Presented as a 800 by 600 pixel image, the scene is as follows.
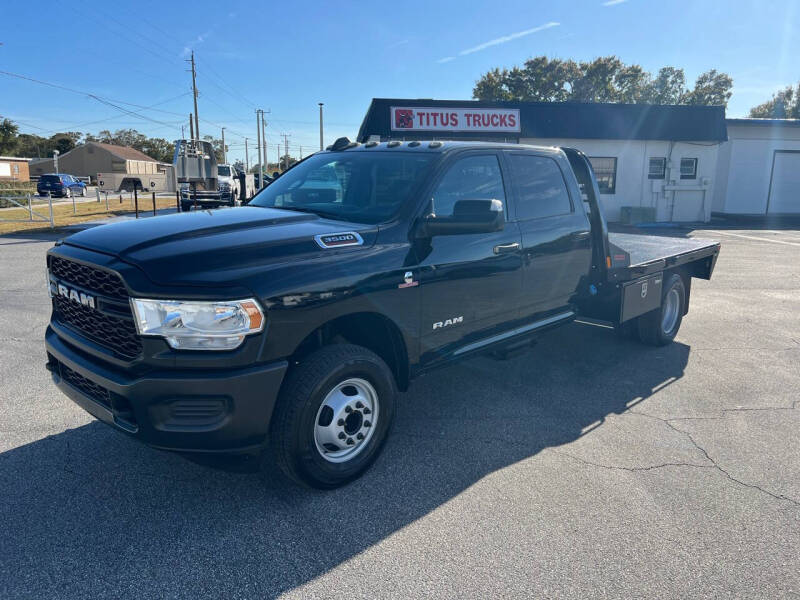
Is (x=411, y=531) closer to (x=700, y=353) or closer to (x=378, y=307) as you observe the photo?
(x=378, y=307)

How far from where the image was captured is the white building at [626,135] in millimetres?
21297

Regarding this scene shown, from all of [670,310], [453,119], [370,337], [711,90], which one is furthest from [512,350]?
[711,90]

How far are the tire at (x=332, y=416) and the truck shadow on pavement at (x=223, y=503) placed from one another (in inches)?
7.3

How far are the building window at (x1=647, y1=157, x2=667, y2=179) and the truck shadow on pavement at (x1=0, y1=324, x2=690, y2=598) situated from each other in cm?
2169

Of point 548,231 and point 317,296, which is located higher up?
point 548,231

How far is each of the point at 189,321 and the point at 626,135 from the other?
23.5 metres

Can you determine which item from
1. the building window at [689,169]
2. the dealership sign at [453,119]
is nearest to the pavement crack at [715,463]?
the dealership sign at [453,119]

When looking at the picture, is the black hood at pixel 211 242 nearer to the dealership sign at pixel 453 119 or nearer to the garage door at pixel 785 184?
the dealership sign at pixel 453 119

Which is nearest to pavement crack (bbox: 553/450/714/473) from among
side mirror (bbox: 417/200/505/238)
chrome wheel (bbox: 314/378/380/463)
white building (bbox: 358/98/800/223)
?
chrome wheel (bbox: 314/378/380/463)

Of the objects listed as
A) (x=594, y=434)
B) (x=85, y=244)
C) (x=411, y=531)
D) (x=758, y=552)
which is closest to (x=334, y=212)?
(x=85, y=244)

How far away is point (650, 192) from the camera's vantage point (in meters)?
24.0

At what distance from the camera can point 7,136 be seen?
261ft

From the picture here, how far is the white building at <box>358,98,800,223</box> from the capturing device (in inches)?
838

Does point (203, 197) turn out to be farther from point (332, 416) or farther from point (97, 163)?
point (97, 163)
